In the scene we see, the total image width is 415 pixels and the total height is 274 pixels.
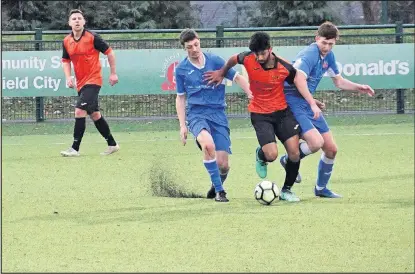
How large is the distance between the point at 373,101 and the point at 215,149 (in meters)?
11.3

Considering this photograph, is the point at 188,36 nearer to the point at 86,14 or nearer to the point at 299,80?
the point at 299,80

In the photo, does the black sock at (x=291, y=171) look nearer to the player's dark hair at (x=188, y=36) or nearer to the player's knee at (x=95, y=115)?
the player's dark hair at (x=188, y=36)

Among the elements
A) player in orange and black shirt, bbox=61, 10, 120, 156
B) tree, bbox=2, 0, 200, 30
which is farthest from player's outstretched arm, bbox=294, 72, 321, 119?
tree, bbox=2, 0, 200, 30

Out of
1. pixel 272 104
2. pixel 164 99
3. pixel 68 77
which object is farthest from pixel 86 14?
pixel 272 104

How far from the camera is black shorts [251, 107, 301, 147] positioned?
11.1 metres

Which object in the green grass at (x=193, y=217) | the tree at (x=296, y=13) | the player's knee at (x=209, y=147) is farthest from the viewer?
the tree at (x=296, y=13)

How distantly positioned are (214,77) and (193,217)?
177 centimetres

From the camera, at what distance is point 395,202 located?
35.3 feet

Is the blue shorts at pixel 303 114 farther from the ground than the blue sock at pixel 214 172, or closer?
farther from the ground

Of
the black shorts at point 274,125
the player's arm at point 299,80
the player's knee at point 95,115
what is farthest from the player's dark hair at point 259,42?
the player's knee at point 95,115

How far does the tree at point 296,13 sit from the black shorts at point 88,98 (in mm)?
14895

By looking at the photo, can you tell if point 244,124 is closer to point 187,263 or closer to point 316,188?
point 316,188

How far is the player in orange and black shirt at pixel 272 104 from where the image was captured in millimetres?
10953

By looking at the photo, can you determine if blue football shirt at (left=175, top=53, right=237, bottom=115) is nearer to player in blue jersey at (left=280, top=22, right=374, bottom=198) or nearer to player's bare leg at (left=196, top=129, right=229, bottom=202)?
player's bare leg at (left=196, top=129, right=229, bottom=202)
